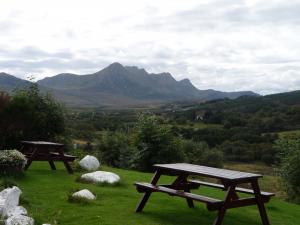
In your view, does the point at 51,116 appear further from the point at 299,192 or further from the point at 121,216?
the point at 121,216

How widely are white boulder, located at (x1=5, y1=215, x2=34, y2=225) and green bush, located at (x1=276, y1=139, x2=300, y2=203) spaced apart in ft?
46.1

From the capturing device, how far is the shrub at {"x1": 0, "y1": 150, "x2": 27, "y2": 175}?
45.7 ft

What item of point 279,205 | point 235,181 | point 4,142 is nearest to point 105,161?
point 4,142

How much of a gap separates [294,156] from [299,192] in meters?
1.58

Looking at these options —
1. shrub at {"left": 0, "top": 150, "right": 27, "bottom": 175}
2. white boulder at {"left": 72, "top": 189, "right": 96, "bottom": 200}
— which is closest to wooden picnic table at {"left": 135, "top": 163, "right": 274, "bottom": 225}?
white boulder at {"left": 72, "top": 189, "right": 96, "bottom": 200}

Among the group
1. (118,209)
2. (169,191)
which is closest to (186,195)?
(169,191)

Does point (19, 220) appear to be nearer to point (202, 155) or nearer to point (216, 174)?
point (216, 174)

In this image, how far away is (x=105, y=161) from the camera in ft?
90.1

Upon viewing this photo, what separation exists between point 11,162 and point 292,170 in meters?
12.0

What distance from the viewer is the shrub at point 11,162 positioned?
13941mm

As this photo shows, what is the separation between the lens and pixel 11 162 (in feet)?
46.2

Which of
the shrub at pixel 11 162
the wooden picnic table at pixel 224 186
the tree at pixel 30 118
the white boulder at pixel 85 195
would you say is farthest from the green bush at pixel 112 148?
the wooden picnic table at pixel 224 186

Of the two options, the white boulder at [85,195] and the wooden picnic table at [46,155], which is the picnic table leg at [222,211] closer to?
the white boulder at [85,195]

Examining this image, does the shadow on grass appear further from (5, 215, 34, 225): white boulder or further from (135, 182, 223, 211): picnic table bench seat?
(5, 215, 34, 225): white boulder
